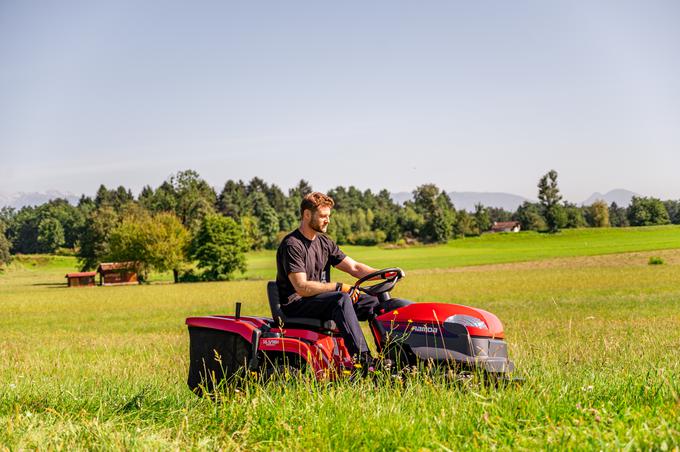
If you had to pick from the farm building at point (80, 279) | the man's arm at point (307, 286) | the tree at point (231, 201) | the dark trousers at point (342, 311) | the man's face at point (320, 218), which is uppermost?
the tree at point (231, 201)

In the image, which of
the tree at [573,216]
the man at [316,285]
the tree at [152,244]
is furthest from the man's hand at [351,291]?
the tree at [152,244]

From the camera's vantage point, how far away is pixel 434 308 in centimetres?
534

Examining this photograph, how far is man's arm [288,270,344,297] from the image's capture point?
5.48m

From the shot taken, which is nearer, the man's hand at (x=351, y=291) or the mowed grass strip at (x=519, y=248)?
the man's hand at (x=351, y=291)

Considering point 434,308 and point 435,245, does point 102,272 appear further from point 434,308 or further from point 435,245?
point 434,308

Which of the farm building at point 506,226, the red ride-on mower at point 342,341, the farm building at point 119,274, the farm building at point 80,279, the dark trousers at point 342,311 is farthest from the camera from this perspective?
the farm building at point 506,226

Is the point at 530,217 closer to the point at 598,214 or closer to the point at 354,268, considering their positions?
the point at 598,214

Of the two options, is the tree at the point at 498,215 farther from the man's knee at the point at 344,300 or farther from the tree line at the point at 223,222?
the man's knee at the point at 344,300

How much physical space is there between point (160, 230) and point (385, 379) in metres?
54.7

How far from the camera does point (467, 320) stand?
5.18 metres

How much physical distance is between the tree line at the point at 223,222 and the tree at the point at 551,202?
0.11 meters

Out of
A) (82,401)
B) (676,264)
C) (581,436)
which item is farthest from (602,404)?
(676,264)

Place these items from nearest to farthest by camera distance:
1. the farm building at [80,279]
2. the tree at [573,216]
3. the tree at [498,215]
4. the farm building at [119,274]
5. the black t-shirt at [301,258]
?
the black t-shirt at [301,258] → the tree at [573,216] → the farm building at [80,279] → the farm building at [119,274] → the tree at [498,215]

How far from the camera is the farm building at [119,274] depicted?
59062 millimetres
